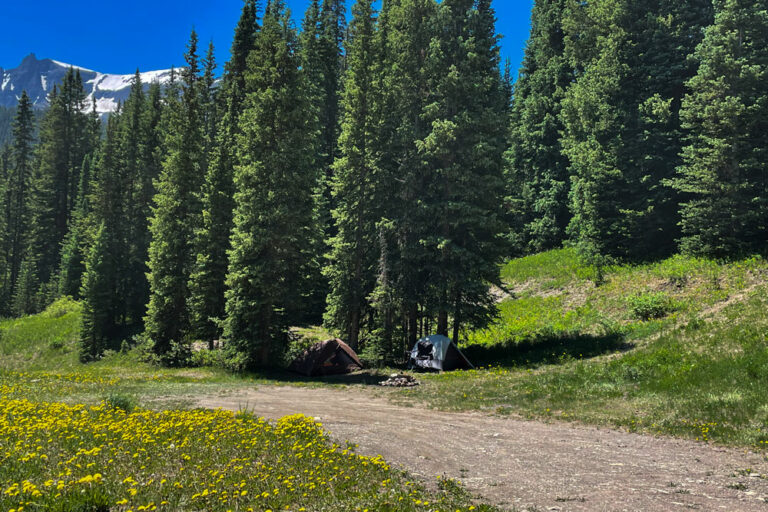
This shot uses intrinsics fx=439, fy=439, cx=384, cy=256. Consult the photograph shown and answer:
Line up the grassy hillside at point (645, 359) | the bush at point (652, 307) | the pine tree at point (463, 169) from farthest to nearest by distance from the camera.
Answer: the pine tree at point (463, 169) → the bush at point (652, 307) → the grassy hillside at point (645, 359)

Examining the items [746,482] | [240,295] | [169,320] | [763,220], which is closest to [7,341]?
[169,320]

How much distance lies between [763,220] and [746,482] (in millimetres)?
22056

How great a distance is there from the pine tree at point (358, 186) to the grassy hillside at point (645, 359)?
7889 mm

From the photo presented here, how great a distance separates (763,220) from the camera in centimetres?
A: 2325

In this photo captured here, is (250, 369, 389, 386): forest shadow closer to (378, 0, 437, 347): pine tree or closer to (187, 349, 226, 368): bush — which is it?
(378, 0, 437, 347): pine tree

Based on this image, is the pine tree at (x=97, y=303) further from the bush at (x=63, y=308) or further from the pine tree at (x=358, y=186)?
the pine tree at (x=358, y=186)

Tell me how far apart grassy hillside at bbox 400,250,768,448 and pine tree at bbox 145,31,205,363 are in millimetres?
21782

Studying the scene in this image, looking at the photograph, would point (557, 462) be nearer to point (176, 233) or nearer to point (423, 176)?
point (423, 176)

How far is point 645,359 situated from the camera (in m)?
15.7

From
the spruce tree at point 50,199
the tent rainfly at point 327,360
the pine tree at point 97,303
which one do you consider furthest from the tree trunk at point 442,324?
the spruce tree at point 50,199

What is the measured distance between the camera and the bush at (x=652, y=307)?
21266 mm

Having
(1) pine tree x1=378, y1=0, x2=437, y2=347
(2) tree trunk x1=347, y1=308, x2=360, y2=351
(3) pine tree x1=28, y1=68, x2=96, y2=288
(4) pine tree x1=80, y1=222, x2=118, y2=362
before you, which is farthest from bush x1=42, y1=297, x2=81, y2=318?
(1) pine tree x1=378, y1=0, x2=437, y2=347

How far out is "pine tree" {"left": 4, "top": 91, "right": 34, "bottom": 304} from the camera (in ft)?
265

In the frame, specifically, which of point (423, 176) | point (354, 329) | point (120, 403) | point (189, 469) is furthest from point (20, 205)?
point (189, 469)
